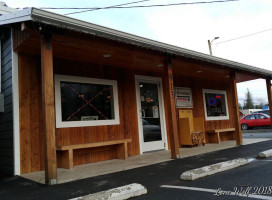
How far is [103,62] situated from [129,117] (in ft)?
5.97

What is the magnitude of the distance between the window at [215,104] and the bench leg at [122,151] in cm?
457

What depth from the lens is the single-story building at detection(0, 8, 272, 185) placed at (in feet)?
13.4

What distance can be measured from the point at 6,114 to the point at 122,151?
297cm

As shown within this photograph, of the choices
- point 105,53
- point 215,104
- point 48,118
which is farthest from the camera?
point 215,104

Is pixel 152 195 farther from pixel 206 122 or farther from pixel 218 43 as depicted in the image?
pixel 218 43

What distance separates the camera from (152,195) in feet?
10.1

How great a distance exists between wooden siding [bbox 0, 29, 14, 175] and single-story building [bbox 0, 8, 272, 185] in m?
0.02

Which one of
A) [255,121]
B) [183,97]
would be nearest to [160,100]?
[183,97]

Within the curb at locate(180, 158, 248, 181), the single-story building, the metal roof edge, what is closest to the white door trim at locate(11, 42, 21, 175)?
the single-story building

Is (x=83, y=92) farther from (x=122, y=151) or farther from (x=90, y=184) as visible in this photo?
(x=90, y=184)

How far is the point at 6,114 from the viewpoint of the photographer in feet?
18.0

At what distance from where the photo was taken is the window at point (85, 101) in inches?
230

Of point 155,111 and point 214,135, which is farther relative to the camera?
point 214,135

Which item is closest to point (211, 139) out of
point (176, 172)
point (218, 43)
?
point (176, 172)
